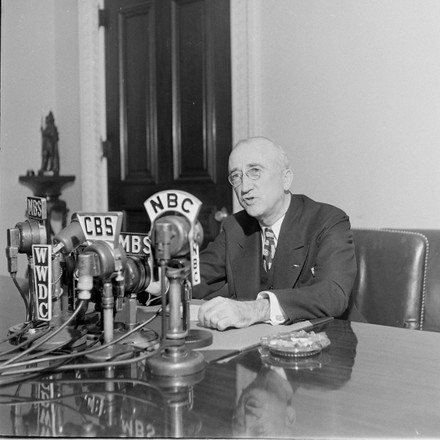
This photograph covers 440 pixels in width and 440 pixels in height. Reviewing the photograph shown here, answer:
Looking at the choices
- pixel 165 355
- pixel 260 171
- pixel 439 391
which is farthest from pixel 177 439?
pixel 260 171

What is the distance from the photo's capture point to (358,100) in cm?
343

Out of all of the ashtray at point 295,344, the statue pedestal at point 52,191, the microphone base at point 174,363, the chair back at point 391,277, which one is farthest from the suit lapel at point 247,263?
the statue pedestal at point 52,191

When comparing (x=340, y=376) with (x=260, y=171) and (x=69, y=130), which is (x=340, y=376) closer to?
(x=260, y=171)

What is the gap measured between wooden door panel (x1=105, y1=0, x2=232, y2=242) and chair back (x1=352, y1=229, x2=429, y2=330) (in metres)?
1.76

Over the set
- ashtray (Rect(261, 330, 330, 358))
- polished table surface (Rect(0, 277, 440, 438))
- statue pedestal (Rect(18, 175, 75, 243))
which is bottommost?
polished table surface (Rect(0, 277, 440, 438))

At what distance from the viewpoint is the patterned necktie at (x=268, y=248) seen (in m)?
2.36

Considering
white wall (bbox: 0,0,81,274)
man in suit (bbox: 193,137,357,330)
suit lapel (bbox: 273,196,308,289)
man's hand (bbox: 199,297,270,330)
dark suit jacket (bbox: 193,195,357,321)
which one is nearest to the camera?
man's hand (bbox: 199,297,270,330)

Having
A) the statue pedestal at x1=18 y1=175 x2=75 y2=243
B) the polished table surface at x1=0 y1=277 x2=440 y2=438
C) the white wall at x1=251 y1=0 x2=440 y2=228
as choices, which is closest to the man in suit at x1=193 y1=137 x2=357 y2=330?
the polished table surface at x1=0 y1=277 x2=440 y2=438

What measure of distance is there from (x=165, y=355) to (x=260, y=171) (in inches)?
46.8

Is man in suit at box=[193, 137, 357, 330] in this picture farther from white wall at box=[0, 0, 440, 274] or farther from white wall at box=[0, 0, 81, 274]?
white wall at box=[0, 0, 81, 274]

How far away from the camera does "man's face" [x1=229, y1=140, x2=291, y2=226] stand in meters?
2.27

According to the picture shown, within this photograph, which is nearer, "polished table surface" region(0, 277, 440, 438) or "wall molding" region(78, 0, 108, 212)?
"polished table surface" region(0, 277, 440, 438)

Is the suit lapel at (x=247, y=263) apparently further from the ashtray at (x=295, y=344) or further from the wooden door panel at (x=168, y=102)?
the wooden door panel at (x=168, y=102)

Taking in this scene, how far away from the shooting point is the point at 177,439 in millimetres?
905
